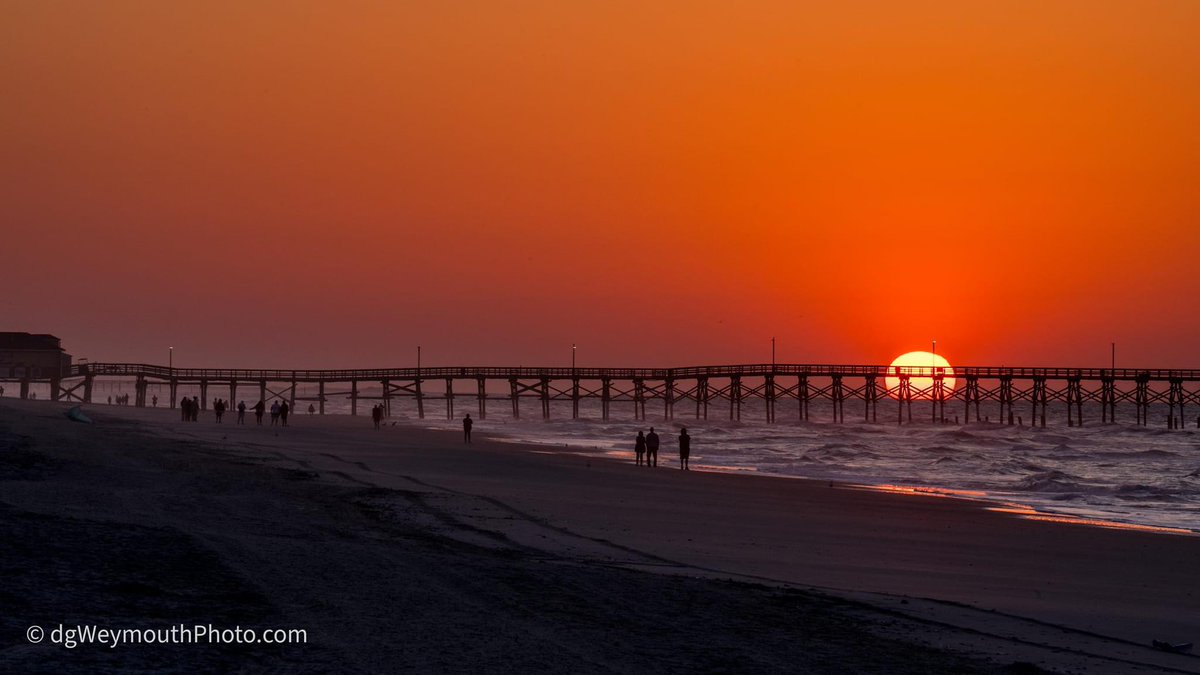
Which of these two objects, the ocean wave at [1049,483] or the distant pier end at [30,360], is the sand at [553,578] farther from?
the distant pier end at [30,360]

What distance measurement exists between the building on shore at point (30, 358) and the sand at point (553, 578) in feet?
240

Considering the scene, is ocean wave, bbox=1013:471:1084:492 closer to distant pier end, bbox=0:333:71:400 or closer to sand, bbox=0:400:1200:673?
sand, bbox=0:400:1200:673

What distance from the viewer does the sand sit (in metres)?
7.53

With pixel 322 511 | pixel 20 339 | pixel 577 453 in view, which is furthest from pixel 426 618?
pixel 20 339

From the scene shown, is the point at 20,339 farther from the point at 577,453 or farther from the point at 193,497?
the point at 193,497

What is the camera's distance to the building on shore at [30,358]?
280 feet

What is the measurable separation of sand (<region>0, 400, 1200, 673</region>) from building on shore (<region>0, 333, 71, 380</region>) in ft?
240

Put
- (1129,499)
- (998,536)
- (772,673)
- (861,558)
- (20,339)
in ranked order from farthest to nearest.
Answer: (20,339) → (1129,499) → (998,536) → (861,558) → (772,673)

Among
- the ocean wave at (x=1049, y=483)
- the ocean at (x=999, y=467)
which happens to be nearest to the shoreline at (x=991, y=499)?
the ocean at (x=999, y=467)

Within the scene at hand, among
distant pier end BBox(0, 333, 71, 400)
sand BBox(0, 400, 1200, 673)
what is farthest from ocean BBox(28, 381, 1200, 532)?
distant pier end BBox(0, 333, 71, 400)

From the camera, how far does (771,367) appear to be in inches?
3514

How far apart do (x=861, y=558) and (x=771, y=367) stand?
75.8 metres

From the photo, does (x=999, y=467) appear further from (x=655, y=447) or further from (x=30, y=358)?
(x=30, y=358)

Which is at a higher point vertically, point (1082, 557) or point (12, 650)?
point (12, 650)
